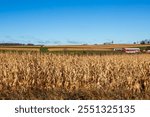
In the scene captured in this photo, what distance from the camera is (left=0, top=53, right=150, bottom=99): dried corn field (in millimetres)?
15305

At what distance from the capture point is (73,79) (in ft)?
55.1

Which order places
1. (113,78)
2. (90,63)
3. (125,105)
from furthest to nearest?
1. (90,63)
2. (113,78)
3. (125,105)

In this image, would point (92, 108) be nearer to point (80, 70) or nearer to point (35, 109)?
point (35, 109)

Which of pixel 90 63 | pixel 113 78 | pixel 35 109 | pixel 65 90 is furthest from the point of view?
pixel 90 63

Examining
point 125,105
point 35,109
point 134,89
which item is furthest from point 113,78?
point 35,109

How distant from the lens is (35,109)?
34.2 feet

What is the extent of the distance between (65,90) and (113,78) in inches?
94.7

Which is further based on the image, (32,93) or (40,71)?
(40,71)

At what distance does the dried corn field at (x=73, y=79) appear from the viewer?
1530cm

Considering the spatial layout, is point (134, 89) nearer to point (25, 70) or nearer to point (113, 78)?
point (113, 78)

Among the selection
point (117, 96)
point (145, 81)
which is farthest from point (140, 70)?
point (117, 96)

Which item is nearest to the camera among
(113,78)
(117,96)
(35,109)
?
(35,109)

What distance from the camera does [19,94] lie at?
14.9m

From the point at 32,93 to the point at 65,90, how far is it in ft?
5.06
